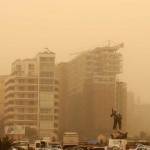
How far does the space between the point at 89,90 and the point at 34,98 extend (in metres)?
12.2

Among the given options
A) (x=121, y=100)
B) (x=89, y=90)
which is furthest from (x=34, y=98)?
(x=121, y=100)

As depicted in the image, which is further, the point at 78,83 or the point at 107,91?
the point at 78,83

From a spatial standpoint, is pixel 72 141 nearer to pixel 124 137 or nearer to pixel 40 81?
pixel 124 137

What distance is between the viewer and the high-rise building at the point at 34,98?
11931 centimetres

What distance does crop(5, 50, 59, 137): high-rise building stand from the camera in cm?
11931

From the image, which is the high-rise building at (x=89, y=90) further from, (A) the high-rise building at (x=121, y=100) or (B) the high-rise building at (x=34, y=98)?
(B) the high-rise building at (x=34, y=98)

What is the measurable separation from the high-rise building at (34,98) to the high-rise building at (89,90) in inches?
289

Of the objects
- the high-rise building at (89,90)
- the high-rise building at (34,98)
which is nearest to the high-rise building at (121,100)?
the high-rise building at (89,90)

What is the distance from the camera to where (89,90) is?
129000 millimetres

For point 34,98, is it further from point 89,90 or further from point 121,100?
point 121,100

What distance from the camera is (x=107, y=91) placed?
12862cm

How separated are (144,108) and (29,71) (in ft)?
133

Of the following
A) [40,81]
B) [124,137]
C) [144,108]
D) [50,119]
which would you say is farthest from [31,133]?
[124,137]

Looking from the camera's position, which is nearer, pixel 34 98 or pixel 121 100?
pixel 34 98
